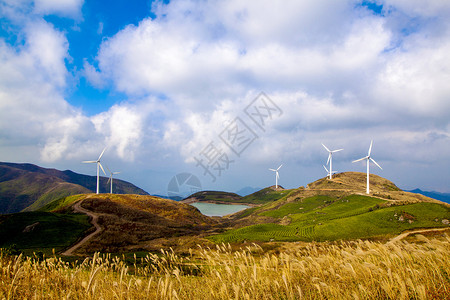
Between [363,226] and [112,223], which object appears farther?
[112,223]

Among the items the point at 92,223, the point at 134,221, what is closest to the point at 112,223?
the point at 92,223

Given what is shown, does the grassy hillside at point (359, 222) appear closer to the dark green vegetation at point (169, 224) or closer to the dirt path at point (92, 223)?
the dark green vegetation at point (169, 224)

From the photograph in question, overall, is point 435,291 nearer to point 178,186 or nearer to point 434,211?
point 434,211

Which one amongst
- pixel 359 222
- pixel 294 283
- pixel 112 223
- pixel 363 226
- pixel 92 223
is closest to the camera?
pixel 294 283

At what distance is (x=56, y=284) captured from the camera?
615cm

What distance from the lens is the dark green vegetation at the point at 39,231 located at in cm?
5287

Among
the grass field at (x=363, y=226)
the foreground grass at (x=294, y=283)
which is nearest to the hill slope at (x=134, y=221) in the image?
the grass field at (x=363, y=226)

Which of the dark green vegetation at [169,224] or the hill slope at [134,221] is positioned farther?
the hill slope at [134,221]

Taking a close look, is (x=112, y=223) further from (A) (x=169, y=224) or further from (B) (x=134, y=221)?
(A) (x=169, y=224)

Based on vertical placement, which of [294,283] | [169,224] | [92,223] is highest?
[294,283]

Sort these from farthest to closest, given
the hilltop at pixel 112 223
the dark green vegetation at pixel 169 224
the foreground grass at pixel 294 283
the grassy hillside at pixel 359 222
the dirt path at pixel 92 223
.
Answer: the grassy hillside at pixel 359 222 < the dark green vegetation at pixel 169 224 < the hilltop at pixel 112 223 < the dirt path at pixel 92 223 < the foreground grass at pixel 294 283

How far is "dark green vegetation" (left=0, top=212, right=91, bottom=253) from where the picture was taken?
52.9 m

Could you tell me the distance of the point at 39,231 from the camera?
58.6 meters

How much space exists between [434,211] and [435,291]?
266 ft
